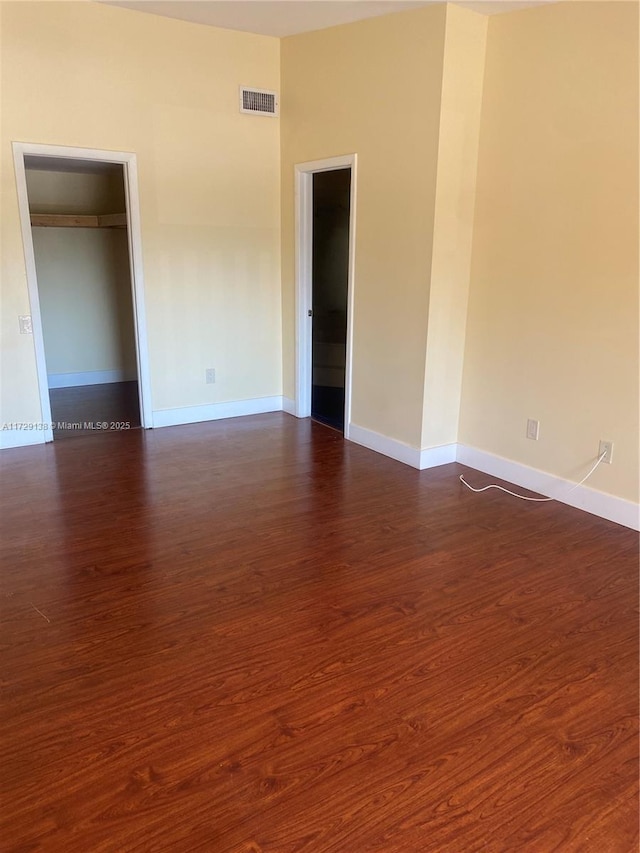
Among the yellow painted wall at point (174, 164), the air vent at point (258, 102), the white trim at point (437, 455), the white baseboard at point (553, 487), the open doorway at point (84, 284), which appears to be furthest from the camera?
the open doorway at point (84, 284)

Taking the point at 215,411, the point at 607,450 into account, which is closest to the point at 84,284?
the point at 215,411

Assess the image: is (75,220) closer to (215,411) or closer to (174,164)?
(174,164)

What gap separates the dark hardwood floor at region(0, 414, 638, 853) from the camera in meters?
1.62

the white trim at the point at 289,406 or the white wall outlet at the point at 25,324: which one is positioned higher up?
the white wall outlet at the point at 25,324

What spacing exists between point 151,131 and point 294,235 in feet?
4.47

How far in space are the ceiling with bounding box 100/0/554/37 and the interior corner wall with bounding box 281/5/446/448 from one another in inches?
3.9

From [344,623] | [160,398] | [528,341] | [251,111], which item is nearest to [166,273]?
[160,398]

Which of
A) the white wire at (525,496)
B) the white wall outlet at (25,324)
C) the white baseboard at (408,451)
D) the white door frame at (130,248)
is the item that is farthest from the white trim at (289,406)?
the white wall outlet at (25,324)

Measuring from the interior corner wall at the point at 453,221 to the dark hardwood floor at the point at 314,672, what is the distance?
76 cm

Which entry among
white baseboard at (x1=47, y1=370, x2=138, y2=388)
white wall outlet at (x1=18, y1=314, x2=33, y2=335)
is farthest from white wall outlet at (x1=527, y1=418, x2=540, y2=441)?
white baseboard at (x1=47, y1=370, x2=138, y2=388)

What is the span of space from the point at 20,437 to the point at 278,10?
362 cm

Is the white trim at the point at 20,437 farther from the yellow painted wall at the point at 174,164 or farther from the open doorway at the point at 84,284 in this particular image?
the open doorway at the point at 84,284

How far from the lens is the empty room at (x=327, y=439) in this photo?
176 centimetres

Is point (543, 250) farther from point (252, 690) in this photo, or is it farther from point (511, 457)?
point (252, 690)
